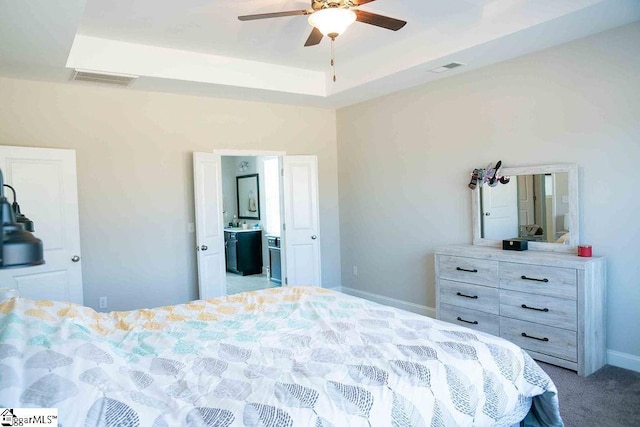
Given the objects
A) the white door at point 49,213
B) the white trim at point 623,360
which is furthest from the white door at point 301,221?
the white trim at point 623,360

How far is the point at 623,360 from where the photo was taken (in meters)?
3.37

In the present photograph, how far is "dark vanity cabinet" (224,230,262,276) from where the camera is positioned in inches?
306

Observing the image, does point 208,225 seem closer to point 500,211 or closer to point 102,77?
point 102,77

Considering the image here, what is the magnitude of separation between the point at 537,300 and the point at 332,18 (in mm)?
2683

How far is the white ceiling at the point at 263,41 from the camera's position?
3062mm

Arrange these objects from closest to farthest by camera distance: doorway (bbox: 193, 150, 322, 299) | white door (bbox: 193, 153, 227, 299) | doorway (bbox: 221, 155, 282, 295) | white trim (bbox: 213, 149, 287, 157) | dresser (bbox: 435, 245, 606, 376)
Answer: dresser (bbox: 435, 245, 606, 376)
white door (bbox: 193, 153, 227, 299)
doorway (bbox: 193, 150, 322, 299)
white trim (bbox: 213, 149, 287, 157)
doorway (bbox: 221, 155, 282, 295)

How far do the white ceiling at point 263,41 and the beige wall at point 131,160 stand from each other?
25cm

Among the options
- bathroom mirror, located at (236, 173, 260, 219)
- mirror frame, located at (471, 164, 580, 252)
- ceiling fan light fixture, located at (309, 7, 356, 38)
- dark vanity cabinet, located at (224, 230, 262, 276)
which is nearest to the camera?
ceiling fan light fixture, located at (309, 7, 356, 38)

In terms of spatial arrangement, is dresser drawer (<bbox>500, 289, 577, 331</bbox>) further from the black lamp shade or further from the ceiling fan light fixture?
the black lamp shade

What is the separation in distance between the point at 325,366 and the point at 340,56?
3.58m

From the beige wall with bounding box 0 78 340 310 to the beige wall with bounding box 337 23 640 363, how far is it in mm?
1617

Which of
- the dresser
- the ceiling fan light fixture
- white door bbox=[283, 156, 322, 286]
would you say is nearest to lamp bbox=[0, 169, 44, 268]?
the ceiling fan light fixture

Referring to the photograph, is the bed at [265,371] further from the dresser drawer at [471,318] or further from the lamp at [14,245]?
the dresser drawer at [471,318]

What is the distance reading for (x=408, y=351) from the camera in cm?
199
